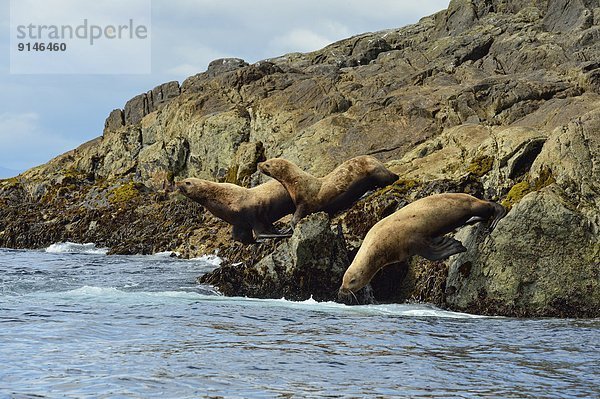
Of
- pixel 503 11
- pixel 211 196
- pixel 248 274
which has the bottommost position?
pixel 248 274

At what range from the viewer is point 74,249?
34.9 m

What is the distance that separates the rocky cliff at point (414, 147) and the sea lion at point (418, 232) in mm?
551

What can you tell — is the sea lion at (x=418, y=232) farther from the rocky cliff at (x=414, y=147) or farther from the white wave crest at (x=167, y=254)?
the white wave crest at (x=167, y=254)

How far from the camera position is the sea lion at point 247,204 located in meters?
21.5

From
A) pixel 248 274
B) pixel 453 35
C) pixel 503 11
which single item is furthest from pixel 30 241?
pixel 503 11

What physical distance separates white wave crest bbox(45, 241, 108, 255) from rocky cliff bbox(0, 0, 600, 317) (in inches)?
35.9

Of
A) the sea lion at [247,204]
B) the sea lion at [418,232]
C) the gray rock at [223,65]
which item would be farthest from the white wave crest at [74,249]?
the gray rock at [223,65]

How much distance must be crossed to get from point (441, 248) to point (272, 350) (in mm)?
6327

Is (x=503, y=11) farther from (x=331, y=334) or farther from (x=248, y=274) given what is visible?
(x=331, y=334)

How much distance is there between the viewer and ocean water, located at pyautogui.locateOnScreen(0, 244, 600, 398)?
8.12m

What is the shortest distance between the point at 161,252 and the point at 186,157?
12714 mm

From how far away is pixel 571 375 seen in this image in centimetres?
884

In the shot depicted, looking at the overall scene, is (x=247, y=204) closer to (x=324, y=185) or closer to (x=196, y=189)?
(x=196, y=189)

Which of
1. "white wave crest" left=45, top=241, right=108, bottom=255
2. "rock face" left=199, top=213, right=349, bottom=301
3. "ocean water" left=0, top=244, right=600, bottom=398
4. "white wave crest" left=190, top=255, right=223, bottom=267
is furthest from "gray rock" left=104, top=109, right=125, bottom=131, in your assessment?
"rock face" left=199, top=213, right=349, bottom=301
